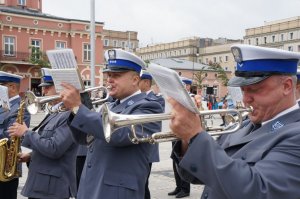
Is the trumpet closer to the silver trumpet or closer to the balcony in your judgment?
the silver trumpet

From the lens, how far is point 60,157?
4.06 meters

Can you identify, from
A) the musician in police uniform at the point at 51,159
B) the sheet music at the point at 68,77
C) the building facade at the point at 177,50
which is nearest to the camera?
the sheet music at the point at 68,77

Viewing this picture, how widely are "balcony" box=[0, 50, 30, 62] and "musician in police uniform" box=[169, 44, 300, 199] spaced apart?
123 ft

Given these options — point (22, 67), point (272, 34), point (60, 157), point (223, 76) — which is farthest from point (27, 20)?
point (272, 34)

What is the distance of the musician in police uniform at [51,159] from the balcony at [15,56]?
116ft

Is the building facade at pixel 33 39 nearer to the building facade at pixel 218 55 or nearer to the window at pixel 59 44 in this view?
the window at pixel 59 44

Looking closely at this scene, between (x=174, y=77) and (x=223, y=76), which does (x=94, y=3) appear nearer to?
(x=174, y=77)

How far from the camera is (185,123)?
6.43 ft

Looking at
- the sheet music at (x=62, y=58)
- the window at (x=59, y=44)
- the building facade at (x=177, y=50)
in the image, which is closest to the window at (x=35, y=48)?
the window at (x=59, y=44)

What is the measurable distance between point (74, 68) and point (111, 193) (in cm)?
102

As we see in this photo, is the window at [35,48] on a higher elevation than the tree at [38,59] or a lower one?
higher

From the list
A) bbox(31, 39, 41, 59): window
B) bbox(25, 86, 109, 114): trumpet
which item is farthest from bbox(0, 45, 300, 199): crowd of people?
bbox(31, 39, 41, 59): window

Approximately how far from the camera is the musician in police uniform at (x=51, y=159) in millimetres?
3930

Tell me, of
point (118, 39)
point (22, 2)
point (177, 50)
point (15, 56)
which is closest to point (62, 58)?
point (15, 56)
